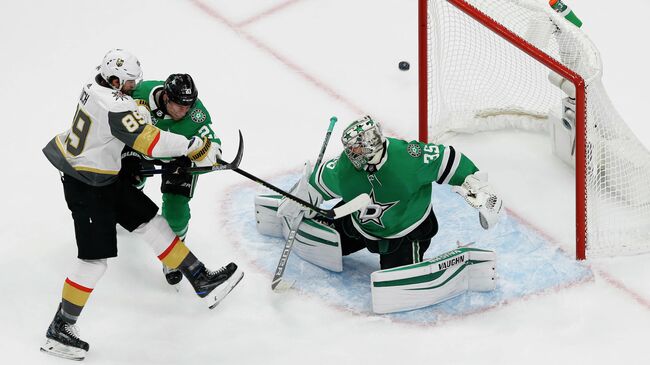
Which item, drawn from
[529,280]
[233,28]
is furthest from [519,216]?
[233,28]

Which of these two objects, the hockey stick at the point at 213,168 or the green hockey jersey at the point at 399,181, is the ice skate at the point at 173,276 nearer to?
the hockey stick at the point at 213,168

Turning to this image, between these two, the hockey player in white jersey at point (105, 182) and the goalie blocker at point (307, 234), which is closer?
the hockey player in white jersey at point (105, 182)

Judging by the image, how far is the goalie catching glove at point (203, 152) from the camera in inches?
180

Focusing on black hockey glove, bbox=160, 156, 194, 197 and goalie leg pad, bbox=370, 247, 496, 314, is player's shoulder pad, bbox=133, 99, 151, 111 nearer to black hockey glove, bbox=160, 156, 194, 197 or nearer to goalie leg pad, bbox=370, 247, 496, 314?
black hockey glove, bbox=160, 156, 194, 197

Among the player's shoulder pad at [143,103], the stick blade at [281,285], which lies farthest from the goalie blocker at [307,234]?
the player's shoulder pad at [143,103]

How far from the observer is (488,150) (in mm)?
5789

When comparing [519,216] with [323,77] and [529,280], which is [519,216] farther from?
[323,77]

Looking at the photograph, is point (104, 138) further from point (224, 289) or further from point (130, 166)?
point (224, 289)

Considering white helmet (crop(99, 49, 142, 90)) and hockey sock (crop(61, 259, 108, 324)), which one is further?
hockey sock (crop(61, 259, 108, 324))

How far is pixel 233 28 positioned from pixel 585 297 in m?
2.63

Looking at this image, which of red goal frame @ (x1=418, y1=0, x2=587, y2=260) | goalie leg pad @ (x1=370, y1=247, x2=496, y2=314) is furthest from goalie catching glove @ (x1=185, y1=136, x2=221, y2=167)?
red goal frame @ (x1=418, y1=0, x2=587, y2=260)

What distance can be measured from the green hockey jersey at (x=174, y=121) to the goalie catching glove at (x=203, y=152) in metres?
0.18

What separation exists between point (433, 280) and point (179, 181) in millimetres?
1022

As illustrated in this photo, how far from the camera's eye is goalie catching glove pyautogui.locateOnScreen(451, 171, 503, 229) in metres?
4.76
